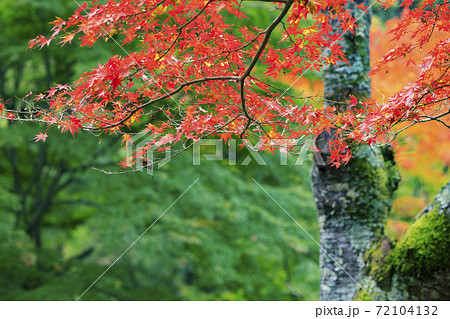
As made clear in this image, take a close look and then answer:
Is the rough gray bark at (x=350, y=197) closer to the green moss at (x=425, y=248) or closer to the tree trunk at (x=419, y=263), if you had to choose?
the tree trunk at (x=419, y=263)

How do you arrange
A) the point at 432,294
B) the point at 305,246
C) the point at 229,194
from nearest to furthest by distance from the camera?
the point at 432,294
the point at 229,194
the point at 305,246

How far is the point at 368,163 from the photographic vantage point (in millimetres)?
3053

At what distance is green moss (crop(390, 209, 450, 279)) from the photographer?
248cm

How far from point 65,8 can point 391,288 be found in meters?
4.89

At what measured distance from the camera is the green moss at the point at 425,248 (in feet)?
8.14

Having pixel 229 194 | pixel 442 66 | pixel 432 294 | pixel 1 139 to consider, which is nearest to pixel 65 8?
pixel 1 139

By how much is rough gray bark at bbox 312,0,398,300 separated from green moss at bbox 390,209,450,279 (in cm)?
28

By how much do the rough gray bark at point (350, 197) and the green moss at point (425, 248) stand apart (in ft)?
0.92

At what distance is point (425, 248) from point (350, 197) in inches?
24.9

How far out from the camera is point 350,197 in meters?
3.01

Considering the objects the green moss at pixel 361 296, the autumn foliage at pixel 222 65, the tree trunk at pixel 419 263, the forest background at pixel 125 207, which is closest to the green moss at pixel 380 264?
the tree trunk at pixel 419 263

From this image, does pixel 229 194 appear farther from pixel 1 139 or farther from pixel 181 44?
pixel 181 44

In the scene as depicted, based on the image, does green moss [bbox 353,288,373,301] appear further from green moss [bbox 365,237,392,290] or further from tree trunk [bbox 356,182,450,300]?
green moss [bbox 365,237,392,290]

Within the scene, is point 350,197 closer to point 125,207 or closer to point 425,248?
point 425,248
